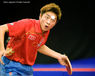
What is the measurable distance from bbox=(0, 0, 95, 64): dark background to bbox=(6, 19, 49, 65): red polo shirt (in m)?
2.57

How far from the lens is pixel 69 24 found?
3.82 metres

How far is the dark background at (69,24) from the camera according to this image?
3.77 metres

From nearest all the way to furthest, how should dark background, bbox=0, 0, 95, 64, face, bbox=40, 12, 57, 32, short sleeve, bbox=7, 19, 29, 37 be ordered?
short sleeve, bbox=7, 19, 29, 37, face, bbox=40, 12, 57, 32, dark background, bbox=0, 0, 95, 64

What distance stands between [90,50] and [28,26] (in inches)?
111

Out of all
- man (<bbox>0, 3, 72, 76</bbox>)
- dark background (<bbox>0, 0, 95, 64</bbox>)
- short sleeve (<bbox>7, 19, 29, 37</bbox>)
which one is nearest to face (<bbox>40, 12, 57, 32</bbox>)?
man (<bbox>0, 3, 72, 76</bbox>)

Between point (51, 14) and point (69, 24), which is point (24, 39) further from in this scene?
point (69, 24)

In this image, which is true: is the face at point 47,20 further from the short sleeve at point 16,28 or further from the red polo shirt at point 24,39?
the short sleeve at point 16,28

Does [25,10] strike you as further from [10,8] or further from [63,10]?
[63,10]

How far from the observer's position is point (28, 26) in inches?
48.8

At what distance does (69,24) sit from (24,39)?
2.66 metres

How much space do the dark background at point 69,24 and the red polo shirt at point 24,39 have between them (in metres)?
2.57

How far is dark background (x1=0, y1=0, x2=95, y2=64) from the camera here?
3.77 metres

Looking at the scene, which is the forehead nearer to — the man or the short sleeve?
the man

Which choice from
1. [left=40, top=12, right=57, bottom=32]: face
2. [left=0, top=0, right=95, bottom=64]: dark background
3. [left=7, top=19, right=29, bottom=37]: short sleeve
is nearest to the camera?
[left=7, top=19, right=29, bottom=37]: short sleeve
